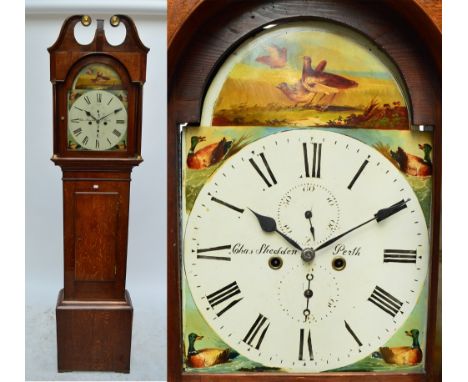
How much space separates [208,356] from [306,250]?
0.32 meters

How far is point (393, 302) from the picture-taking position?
68.9 inches

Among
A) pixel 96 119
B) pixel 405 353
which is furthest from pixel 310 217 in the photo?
pixel 96 119

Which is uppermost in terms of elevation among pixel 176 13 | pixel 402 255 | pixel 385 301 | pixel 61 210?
pixel 176 13

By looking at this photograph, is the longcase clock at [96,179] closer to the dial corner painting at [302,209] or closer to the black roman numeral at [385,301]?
the dial corner painting at [302,209]

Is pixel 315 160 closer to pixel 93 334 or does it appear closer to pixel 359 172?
pixel 359 172

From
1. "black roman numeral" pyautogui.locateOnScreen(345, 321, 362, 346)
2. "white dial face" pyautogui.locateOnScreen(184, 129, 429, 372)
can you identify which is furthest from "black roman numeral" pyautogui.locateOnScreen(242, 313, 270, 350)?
"black roman numeral" pyautogui.locateOnScreen(345, 321, 362, 346)

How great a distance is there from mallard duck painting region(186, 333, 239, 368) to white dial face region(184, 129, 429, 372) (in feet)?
0.07

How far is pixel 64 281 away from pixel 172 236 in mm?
248

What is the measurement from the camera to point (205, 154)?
172cm

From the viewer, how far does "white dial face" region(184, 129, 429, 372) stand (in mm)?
1725

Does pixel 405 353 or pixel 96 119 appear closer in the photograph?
pixel 96 119

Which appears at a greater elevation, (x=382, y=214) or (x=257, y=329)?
(x=382, y=214)
